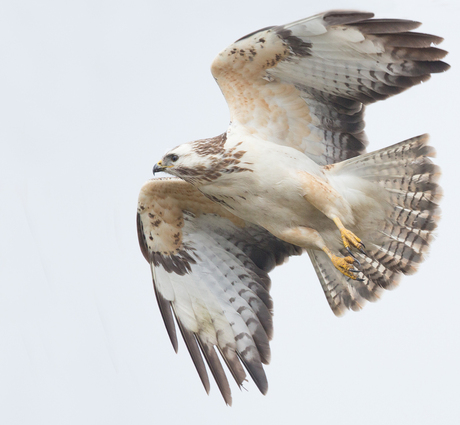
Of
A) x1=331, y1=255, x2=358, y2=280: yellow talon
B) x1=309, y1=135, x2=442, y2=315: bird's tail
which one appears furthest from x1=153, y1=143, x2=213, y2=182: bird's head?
x1=331, y1=255, x2=358, y2=280: yellow talon

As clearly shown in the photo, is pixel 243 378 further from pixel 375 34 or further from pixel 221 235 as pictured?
pixel 375 34

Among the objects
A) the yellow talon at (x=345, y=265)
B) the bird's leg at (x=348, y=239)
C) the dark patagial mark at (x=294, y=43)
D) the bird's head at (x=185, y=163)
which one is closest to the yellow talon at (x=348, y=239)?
the bird's leg at (x=348, y=239)

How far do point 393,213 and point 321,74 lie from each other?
4.69 feet

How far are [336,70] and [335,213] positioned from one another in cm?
122

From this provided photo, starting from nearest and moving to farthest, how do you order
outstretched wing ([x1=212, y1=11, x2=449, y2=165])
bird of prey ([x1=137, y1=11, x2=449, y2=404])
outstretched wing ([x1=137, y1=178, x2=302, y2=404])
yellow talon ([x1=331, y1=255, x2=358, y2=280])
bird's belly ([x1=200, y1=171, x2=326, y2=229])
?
1. outstretched wing ([x1=212, y1=11, x2=449, y2=165])
2. bird of prey ([x1=137, y1=11, x2=449, y2=404])
3. bird's belly ([x1=200, y1=171, x2=326, y2=229])
4. yellow talon ([x1=331, y1=255, x2=358, y2=280])
5. outstretched wing ([x1=137, y1=178, x2=302, y2=404])

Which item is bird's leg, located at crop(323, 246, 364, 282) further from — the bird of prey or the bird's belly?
the bird's belly

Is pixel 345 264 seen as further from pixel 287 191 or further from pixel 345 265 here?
pixel 287 191

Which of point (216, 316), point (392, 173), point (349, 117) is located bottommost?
point (216, 316)

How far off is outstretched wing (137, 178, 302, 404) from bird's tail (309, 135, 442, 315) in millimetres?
843

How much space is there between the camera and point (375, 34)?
6969 mm

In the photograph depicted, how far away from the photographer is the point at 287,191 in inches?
287

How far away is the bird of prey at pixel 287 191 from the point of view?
7.13 metres

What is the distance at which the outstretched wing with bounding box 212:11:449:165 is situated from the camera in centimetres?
696

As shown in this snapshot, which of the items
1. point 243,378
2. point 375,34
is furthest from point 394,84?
point 243,378
